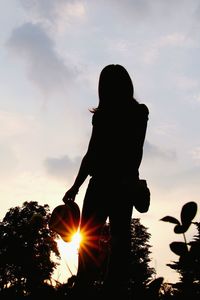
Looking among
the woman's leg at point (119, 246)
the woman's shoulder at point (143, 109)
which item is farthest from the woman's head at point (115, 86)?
the woman's leg at point (119, 246)

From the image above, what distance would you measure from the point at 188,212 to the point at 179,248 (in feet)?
0.73

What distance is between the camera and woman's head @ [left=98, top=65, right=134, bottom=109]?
152 inches

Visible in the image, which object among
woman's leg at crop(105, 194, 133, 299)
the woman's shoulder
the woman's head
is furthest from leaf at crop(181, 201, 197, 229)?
the woman's head

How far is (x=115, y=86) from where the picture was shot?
387 centimetres

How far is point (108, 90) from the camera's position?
12.8 feet

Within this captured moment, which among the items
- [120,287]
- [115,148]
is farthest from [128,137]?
[120,287]

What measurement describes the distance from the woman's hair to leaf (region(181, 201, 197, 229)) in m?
1.88

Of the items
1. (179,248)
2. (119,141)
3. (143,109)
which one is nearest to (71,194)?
(119,141)

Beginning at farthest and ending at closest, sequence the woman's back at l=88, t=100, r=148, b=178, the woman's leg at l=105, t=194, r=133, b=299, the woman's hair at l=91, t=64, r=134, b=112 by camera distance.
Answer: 1. the woman's hair at l=91, t=64, r=134, b=112
2. the woman's back at l=88, t=100, r=148, b=178
3. the woman's leg at l=105, t=194, r=133, b=299

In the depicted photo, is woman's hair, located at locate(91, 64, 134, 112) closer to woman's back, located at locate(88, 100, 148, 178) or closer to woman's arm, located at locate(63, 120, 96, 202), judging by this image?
woman's back, located at locate(88, 100, 148, 178)

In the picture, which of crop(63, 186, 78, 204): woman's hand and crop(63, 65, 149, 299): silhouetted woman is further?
crop(63, 186, 78, 204): woman's hand

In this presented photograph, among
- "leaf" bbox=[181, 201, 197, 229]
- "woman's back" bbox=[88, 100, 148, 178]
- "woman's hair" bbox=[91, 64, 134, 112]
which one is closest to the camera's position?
"leaf" bbox=[181, 201, 197, 229]

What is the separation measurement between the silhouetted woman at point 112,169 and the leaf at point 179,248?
1.25 metres

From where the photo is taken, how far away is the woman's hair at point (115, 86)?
12.7ft
